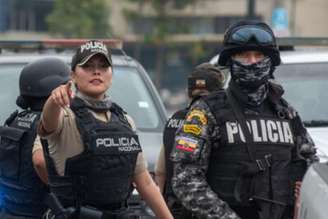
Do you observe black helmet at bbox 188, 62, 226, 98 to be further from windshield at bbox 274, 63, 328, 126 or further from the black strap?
windshield at bbox 274, 63, 328, 126

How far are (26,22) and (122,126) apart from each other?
178ft

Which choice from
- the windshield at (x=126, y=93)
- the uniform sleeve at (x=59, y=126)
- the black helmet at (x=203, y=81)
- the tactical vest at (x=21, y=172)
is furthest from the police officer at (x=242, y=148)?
the windshield at (x=126, y=93)

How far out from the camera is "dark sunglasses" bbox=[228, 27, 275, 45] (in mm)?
4609

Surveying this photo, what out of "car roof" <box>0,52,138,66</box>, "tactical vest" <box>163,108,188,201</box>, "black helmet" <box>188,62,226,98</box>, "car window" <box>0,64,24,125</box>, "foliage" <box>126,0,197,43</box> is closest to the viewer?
"tactical vest" <box>163,108,188,201</box>

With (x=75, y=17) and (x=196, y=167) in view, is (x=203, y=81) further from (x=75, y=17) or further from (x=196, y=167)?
(x=75, y=17)

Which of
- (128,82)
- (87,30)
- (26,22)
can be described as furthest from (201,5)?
(128,82)

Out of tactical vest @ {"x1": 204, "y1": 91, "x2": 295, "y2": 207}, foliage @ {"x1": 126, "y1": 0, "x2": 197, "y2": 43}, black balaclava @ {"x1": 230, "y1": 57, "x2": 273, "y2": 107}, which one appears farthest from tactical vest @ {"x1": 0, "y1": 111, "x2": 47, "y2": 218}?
foliage @ {"x1": 126, "y1": 0, "x2": 197, "y2": 43}

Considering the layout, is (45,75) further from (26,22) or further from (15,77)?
(26,22)

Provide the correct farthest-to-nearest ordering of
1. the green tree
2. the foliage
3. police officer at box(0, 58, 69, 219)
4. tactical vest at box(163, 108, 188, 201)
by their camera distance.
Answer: the foliage
the green tree
tactical vest at box(163, 108, 188, 201)
police officer at box(0, 58, 69, 219)

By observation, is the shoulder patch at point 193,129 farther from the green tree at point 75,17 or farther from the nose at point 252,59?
the green tree at point 75,17

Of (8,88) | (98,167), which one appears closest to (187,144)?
(98,167)

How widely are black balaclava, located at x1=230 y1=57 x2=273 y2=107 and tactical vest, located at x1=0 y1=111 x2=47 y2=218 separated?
3.42ft

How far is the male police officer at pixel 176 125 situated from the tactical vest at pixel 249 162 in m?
0.16

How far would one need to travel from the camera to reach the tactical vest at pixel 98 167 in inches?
173
